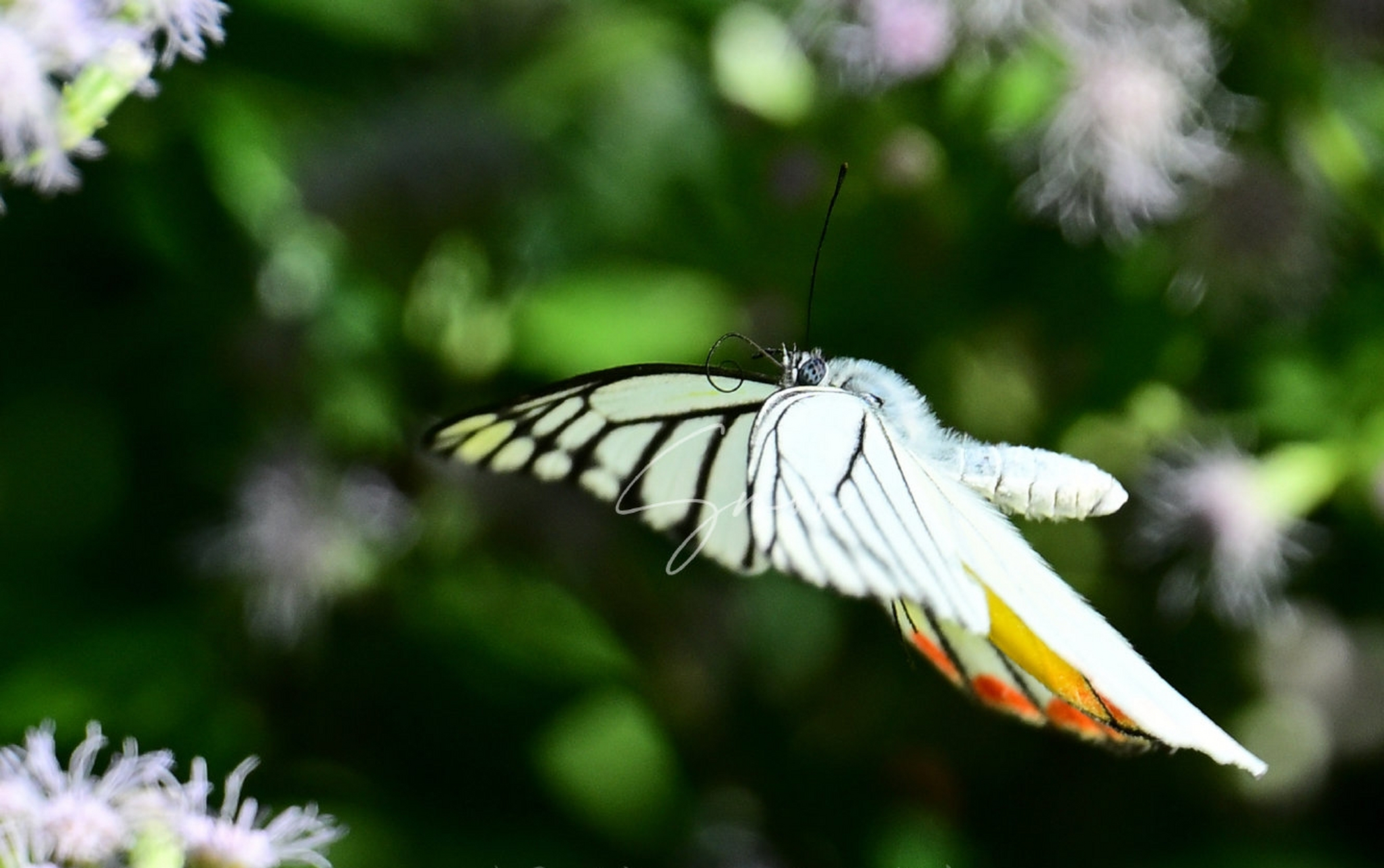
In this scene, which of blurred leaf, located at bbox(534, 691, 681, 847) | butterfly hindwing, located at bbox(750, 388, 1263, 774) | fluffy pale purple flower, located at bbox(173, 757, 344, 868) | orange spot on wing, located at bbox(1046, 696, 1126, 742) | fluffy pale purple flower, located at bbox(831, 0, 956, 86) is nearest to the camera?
butterfly hindwing, located at bbox(750, 388, 1263, 774)

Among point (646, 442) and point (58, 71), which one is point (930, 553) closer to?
point (646, 442)

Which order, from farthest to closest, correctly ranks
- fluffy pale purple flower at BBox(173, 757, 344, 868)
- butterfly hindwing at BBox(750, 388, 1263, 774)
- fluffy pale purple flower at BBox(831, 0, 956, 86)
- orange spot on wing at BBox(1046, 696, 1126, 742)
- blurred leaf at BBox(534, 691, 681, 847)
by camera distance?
blurred leaf at BBox(534, 691, 681, 847), fluffy pale purple flower at BBox(831, 0, 956, 86), orange spot on wing at BBox(1046, 696, 1126, 742), fluffy pale purple flower at BBox(173, 757, 344, 868), butterfly hindwing at BBox(750, 388, 1263, 774)

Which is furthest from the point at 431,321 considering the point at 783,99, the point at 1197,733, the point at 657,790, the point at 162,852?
the point at 1197,733

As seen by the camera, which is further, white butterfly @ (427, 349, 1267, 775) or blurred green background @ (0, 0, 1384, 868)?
blurred green background @ (0, 0, 1384, 868)

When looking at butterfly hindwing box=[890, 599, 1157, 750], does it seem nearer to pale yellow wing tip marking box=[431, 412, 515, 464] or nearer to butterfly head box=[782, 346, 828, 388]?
butterfly head box=[782, 346, 828, 388]

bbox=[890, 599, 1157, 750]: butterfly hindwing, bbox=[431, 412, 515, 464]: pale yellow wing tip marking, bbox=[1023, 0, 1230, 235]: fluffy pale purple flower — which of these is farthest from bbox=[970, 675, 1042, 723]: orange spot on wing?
bbox=[1023, 0, 1230, 235]: fluffy pale purple flower

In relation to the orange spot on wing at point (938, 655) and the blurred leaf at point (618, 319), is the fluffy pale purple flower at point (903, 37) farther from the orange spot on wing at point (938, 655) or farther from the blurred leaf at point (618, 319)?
the orange spot on wing at point (938, 655)

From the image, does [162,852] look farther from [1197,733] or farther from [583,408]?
[1197,733]

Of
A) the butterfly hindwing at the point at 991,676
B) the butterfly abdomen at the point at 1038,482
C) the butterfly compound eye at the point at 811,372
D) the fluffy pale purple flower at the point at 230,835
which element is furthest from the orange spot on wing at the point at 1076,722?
the fluffy pale purple flower at the point at 230,835

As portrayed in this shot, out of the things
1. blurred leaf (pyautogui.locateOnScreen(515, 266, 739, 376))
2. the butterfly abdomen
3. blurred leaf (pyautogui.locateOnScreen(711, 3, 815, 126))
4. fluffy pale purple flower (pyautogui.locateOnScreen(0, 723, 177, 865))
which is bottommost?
fluffy pale purple flower (pyautogui.locateOnScreen(0, 723, 177, 865))
